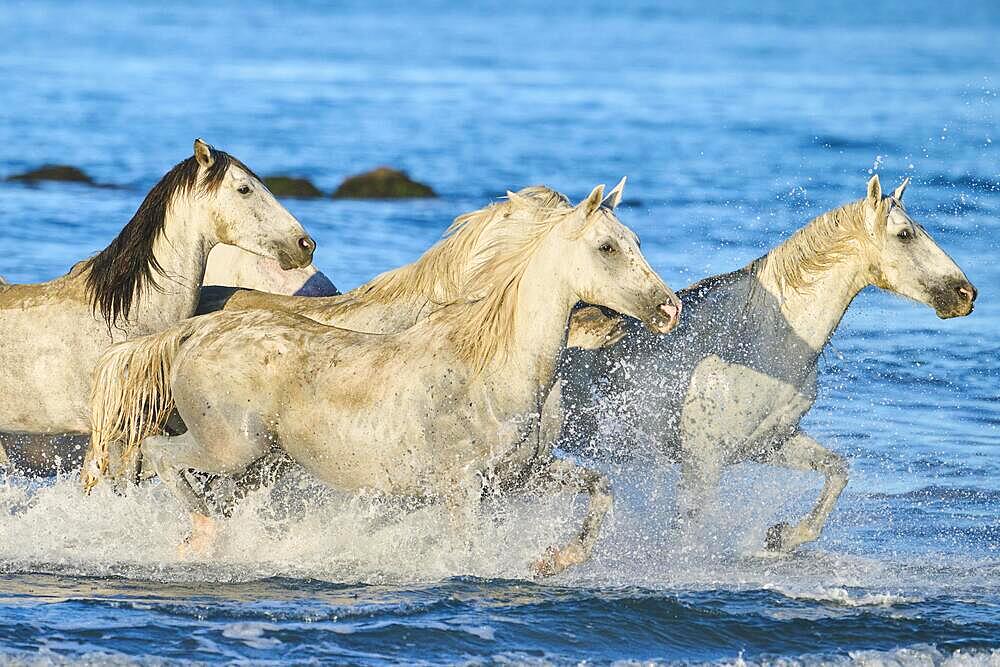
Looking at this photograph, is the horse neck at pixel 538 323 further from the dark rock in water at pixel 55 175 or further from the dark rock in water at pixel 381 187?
the dark rock in water at pixel 55 175

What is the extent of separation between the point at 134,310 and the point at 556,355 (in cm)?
207

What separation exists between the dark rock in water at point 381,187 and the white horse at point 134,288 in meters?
13.5

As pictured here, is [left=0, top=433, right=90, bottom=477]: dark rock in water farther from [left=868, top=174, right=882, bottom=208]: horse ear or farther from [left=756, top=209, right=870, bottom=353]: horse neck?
[left=868, top=174, right=882, bottom=208]: horse ear

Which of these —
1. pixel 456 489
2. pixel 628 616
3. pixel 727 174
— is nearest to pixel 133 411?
pixel 456 489

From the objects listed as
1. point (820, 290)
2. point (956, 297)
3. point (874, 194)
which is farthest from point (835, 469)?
point (874, 194)

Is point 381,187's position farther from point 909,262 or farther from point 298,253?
point 909,262

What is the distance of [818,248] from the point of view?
7.29 meters

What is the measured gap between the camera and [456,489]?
6484mm

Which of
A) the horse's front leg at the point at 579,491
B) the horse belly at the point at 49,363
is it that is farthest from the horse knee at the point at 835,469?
the horse belly at the point at 49,363

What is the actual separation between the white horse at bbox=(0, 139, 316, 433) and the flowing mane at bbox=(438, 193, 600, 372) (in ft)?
3.26

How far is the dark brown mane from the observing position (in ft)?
24.0

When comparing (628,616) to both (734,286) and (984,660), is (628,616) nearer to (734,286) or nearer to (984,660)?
(984,660)

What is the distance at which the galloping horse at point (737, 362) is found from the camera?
7.25 metres

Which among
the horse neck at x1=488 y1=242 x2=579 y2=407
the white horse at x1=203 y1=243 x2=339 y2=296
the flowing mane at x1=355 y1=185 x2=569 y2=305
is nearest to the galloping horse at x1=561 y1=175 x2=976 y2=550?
the flowing mane at x1=355 y1=185 x2=569 y2=305
